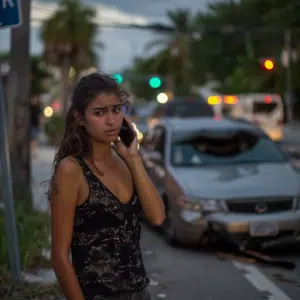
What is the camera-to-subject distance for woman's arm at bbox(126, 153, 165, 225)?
3334mm

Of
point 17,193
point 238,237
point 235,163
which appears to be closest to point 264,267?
point 238,237

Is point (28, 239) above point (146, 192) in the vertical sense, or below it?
below

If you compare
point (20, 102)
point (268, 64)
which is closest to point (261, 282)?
point (20, 102)

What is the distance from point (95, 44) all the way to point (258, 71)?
15448mm

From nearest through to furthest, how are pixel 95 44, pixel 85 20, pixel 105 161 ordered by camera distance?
1. pixel 105 161
2. pixel 85 20
3. pixel 95 44

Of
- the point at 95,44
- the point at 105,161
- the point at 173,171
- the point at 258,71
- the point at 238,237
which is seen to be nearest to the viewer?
the point at 105,161

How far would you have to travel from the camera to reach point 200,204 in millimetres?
9383

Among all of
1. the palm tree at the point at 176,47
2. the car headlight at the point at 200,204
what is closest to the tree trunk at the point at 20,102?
the car headlight at the point at 200,204

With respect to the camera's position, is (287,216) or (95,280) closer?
(95,280)

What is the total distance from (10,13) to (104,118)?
3849 millimetres

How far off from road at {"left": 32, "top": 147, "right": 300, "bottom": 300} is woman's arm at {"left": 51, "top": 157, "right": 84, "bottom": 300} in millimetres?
3126

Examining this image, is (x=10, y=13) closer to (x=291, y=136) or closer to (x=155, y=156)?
(x=155, y=156)

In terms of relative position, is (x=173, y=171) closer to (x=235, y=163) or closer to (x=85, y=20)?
(x=235, y=163)

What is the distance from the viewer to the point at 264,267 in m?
8.56
